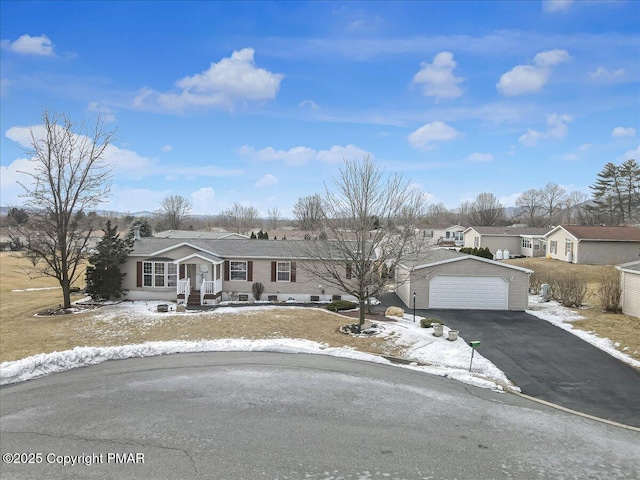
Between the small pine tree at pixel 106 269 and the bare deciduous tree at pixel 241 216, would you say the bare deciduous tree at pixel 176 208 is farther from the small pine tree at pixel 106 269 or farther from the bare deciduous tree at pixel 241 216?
the small pine tree at pixel 106 269

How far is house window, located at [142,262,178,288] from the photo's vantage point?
2600 cm

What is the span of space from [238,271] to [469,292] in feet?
46.1

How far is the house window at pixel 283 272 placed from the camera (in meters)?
26.2

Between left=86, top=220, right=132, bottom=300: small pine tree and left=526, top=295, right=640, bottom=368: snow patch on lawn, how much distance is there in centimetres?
2407

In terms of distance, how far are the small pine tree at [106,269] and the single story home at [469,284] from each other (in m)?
17.6

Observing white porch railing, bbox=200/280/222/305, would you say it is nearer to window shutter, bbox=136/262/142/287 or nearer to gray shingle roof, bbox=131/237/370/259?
gray shingle roof, bbox=131/237/370/259

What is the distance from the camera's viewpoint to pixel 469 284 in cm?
2330

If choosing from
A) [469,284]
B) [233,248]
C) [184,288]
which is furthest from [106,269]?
[469,284]

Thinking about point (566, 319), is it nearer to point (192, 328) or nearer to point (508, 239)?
point (192, 328)

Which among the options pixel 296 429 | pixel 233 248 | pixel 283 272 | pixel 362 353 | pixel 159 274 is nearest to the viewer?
pixel 296 429

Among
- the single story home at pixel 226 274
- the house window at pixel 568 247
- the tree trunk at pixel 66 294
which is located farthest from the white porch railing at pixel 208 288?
the house window at pixel 568 247

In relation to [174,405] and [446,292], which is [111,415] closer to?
[174,405]

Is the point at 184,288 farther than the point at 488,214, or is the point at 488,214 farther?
the point at 488,214

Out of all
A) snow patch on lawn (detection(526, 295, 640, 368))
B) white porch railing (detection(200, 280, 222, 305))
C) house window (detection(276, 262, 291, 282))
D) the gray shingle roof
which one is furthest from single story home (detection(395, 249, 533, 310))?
white porch railing (detection(200, 280, 222, 305))
